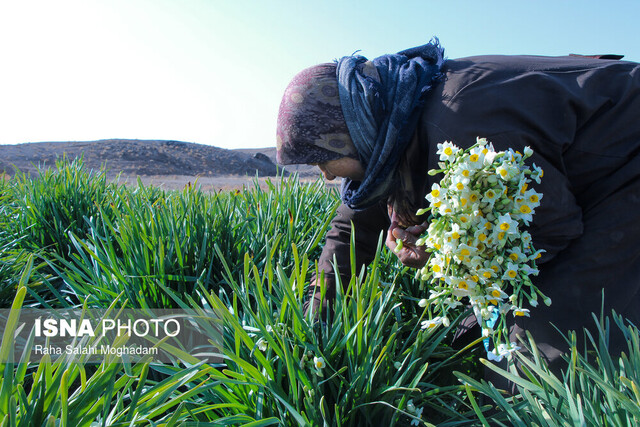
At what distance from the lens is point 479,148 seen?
1.11 m

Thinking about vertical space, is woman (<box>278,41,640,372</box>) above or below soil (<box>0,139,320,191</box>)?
above

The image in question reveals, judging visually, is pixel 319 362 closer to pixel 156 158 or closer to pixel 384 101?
pixel 384 101

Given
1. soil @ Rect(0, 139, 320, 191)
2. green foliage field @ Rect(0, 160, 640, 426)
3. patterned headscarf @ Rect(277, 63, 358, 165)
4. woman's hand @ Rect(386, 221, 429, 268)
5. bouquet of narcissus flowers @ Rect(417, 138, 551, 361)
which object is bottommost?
soil @ Rect(0, 139, 320, 191)

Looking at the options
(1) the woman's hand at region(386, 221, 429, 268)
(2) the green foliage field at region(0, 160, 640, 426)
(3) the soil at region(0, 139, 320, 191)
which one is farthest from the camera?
(3) the soil at region(0, 139, 320, 191)

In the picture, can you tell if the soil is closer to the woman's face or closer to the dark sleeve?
the dark sleeve

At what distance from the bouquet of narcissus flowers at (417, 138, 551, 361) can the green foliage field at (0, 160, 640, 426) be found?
0.59ft

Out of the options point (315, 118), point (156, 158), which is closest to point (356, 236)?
point (315, 118)

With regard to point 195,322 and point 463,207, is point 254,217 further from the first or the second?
point 463,207

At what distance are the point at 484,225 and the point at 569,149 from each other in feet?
1.55

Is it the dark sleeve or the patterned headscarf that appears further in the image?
the dark sleeve

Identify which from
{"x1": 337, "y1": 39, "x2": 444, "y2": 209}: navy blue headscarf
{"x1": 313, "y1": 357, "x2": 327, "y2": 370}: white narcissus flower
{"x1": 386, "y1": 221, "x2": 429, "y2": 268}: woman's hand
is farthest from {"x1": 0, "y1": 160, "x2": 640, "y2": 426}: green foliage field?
{"x1": 337, "y1": 39, "x2": 444, "y2": 209}: navy blue headscarf

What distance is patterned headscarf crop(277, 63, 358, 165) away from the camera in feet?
5.20

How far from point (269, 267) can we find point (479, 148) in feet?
2.04

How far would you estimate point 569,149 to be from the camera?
1.39 meters
